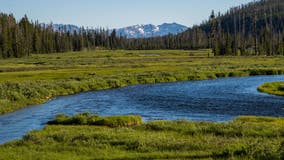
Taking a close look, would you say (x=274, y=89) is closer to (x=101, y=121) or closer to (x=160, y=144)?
(x=101, y=121)

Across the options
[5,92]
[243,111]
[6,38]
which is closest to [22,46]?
[6,38]

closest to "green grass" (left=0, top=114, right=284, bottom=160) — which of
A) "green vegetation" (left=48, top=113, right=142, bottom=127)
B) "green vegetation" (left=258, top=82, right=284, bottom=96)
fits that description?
"green vegetation" (left=48, top=113, right=142, bottom=127)

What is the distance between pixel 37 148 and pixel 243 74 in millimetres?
74864

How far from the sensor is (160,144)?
953 inches

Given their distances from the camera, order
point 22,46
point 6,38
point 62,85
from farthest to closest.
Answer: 1. point 22,46
2. point 6,38
3. point 62,85

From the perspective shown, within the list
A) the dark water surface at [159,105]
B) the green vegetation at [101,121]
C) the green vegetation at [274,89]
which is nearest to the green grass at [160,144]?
the green vegetation at [101,121]

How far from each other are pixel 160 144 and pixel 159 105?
26.3 m

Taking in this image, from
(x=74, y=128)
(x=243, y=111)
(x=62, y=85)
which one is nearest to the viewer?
(x=74, y=128)

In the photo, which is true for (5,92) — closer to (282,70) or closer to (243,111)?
(243,111)

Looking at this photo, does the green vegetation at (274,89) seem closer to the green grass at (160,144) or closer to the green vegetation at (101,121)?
the green vegetation at (101,121)

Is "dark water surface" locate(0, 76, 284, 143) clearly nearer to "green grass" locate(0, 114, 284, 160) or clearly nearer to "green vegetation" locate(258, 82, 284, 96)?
"green vegetation" locate(258, 82, 284, 96)

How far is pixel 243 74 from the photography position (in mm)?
94250

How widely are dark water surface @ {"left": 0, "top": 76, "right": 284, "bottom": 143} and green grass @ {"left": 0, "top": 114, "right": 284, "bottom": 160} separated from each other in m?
6.82

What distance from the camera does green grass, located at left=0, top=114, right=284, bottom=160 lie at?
70.2 ft
